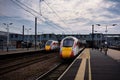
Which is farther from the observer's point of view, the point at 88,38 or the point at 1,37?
the point at 88,38

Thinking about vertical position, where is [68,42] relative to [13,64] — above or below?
above

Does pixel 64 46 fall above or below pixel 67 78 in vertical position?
above

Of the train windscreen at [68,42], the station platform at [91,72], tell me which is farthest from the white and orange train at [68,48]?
the station platform at [91,72]

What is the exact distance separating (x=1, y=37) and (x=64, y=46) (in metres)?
42.0

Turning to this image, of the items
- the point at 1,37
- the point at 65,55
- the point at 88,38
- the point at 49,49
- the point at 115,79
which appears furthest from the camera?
the point at 88,38

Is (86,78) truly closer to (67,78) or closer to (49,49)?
(67,78)

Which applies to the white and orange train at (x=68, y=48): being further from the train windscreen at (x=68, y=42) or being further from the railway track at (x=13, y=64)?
the railway track at (x=13, y=64)

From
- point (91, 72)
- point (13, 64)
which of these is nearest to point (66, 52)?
point (13, 64)

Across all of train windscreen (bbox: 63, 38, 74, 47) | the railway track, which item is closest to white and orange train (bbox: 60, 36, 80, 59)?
train windscreen (bbox: 63, 38, 74, 47)

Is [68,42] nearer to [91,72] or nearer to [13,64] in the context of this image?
[13,64]

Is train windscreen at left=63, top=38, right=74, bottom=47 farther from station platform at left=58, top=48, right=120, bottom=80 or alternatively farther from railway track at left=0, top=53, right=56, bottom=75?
station platform at left=58, top=48, right=120, bottom=80

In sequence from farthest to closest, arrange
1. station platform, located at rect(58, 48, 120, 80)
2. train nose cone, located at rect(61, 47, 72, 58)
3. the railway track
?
train nose cone, located at rect(61, 47, 72, 58), the railway track, station platform, located at rect(58, 48, 120, 80)

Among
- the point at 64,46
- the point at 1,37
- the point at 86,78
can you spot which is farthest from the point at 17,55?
the point at 1,37

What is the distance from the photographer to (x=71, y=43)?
2872 centimetres
